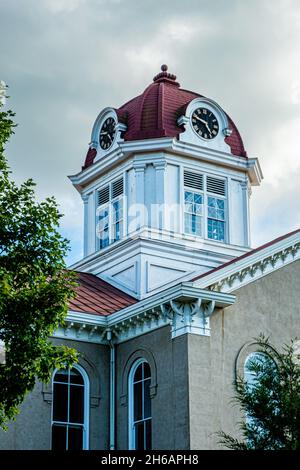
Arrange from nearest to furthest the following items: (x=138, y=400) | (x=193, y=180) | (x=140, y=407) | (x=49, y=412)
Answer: (x=49, y=412) → (x=140, y=407) → (x=138, y=400) → (x=193, y=180)

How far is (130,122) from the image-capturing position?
1286 inches

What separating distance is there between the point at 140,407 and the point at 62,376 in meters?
2.16

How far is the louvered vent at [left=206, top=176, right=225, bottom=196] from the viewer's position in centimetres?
3228

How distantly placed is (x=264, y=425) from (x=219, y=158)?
1443 centimetres

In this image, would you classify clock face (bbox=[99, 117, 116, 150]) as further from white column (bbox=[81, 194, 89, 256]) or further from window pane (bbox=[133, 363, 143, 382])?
window pane (bbox=[133, 363, 143, 382])

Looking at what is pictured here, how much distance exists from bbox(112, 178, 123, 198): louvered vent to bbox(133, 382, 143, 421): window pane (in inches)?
340

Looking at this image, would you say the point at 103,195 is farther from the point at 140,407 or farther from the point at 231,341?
the point at 231,341

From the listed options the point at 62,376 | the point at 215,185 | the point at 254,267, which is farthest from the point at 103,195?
the point at 62,376

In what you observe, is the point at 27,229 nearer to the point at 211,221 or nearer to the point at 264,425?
the point at 264,425

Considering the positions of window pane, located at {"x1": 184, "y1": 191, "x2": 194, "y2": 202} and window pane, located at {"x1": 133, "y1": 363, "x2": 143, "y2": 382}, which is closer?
window pane, located at {"x1": 133, "y1": 363, "x2": 143, "y2": 382}

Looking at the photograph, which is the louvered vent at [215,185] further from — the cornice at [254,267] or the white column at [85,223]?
the cornice at [254,267]

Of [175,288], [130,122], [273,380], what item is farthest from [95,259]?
[273,380]

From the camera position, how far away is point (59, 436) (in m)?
25.0

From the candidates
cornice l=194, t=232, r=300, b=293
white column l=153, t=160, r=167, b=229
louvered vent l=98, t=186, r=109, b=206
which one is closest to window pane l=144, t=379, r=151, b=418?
cornice l=194, t=232, r=300, b=293
